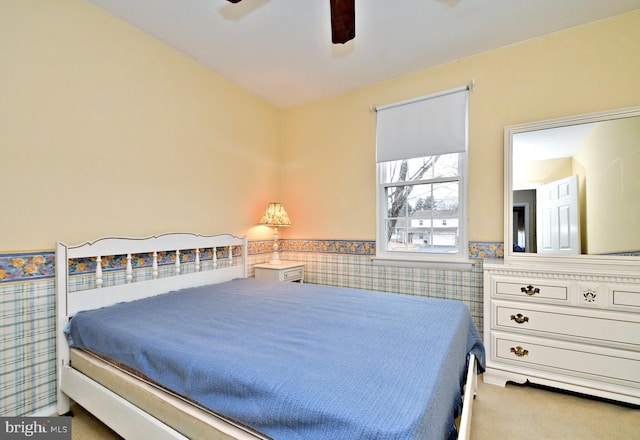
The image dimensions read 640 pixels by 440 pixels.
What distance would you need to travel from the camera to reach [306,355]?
114 centimetres

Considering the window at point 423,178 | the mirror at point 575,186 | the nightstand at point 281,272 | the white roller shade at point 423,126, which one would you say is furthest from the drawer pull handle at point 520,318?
the nightstand at point 281,272

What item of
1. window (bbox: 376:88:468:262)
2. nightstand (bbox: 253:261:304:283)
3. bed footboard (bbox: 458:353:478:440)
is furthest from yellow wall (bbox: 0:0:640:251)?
bed footboard (bbox: 458:353:478:440)

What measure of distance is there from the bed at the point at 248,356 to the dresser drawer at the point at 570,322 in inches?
20.0

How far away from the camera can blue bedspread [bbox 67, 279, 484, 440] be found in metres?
0.83

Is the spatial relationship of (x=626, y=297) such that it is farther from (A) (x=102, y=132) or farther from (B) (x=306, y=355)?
(A) (x=102, y=132)

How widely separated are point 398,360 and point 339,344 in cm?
26

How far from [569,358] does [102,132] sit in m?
3.50

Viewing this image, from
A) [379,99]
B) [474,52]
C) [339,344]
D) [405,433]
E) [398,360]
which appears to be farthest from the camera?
[379,99]

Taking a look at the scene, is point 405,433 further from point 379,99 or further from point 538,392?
point 379,99

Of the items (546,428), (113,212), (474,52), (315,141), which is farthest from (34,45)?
(546,428)

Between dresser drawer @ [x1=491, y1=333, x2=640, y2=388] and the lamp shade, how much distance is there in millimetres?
2146

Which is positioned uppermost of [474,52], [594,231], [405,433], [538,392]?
[474,52]

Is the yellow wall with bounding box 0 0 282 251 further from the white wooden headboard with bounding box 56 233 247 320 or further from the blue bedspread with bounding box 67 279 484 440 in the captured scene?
the blue bedspread with bounding box 67 279 484 440

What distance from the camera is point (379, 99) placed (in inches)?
114
